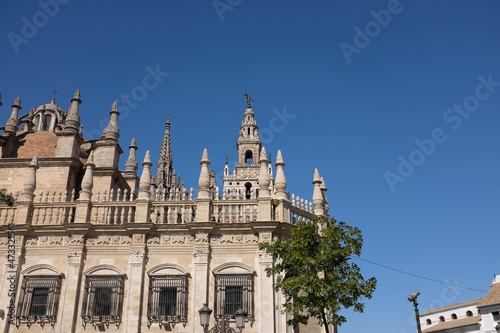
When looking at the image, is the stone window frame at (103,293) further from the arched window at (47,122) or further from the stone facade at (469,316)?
the stone facade at (469,316)

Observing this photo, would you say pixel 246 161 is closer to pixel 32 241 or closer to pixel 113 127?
pixel 113 127

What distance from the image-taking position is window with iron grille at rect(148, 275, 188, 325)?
18.4 metres

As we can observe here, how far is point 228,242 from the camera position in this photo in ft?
64.0

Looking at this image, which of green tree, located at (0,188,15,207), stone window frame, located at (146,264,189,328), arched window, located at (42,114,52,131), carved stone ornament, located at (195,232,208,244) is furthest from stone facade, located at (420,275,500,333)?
arched window, located at (42,114,52,131)

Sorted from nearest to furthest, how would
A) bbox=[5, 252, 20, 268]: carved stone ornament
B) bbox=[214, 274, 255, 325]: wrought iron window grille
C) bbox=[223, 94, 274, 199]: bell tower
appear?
bbox=[214, 274, 255, 325]: wrought iron window grille
bbox=[5, 252, 20, 268]: carved stone ornament
bbox=[223, 94, 274, 199]: bell tower

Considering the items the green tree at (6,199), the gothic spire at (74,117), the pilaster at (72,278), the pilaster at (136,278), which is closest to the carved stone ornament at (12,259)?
the pilaster at (72,278)

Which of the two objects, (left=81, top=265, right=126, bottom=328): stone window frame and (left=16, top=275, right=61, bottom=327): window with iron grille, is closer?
(left=81, top=265, right=126, bottom=328): stone window frame

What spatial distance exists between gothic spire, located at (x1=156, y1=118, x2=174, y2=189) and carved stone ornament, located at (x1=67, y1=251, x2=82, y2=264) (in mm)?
37335

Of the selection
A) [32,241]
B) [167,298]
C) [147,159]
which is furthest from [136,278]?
[147,159]

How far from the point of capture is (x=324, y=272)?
1568 cm

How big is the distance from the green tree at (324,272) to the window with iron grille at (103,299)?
269 inches

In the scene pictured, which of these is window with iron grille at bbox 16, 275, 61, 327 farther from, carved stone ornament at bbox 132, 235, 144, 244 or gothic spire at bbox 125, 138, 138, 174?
gothic spire at bbox 125, 138, 138, 174

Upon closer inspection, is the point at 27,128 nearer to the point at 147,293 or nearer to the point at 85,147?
the point at 85,147

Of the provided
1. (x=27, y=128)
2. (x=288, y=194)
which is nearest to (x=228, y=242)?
(x=288, y=194)
